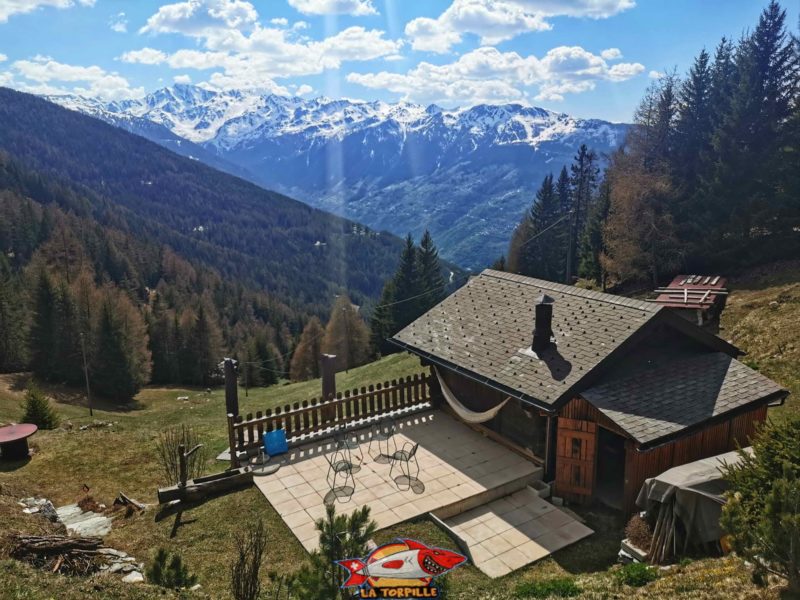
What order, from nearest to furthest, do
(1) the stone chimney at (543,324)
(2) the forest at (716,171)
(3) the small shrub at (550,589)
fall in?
(3) the small shrub at (550,589)
(1) the stone chimney at (543,324)
(2) the forest at (716,171)

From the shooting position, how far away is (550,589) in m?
8.62

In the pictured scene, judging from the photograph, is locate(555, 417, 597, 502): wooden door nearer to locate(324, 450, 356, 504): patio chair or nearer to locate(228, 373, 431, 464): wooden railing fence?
locate(324, 450, 356, 504): patio chair

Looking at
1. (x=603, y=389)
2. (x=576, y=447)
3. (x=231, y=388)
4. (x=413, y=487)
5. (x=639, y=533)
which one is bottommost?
(x=413, y=487)

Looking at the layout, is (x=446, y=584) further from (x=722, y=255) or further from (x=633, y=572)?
(x=722, y=255)

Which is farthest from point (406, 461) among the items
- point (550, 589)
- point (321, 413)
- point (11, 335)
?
point (11, 335)

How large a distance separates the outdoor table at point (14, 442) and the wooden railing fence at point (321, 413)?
258 inches

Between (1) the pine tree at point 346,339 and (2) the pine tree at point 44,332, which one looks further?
(1) the pine tree at point 346,339

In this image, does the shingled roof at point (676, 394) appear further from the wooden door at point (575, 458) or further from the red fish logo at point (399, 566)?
the red fish logo at point (399, 566)

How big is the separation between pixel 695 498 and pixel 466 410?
6.70 meters

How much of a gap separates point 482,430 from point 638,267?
27088mm

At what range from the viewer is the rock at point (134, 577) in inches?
333

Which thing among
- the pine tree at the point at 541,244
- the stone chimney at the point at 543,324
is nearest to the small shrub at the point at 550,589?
the stone chimney at the point at 543,324

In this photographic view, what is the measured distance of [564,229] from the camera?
61281mm

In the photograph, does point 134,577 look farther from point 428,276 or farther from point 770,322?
point 428,276
